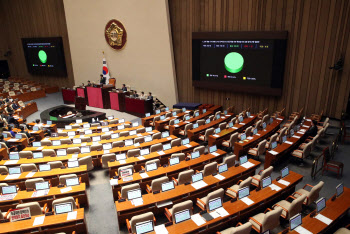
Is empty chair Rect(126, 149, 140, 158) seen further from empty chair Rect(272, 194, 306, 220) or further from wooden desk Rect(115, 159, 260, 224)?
empty chair Rect(272, 194, 306, 220)

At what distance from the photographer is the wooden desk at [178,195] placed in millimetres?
5750

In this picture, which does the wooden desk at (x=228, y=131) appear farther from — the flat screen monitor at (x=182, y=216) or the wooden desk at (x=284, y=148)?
the flat screen monitor at (x=182, y=216)

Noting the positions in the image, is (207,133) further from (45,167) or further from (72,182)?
(45,167)

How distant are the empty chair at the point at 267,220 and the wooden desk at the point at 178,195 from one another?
1443 millimetres

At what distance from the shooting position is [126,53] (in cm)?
1775

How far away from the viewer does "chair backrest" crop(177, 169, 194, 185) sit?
6.77 meters

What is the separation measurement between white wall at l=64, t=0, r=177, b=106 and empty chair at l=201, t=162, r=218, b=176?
9453 mm

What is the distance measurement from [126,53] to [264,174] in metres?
13.8

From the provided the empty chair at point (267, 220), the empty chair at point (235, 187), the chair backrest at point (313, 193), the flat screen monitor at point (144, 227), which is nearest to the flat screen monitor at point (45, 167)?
the flat screen monitor at point (144, 227)

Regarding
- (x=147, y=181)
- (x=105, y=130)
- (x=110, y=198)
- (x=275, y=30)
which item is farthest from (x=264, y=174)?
(x=275, y=30)

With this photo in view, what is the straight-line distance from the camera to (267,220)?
506cm

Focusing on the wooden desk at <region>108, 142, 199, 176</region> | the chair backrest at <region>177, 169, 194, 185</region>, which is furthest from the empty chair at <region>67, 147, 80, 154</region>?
the chair backrest at <region>177, 169, 194, 185</region>

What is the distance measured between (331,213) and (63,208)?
566 centimetres

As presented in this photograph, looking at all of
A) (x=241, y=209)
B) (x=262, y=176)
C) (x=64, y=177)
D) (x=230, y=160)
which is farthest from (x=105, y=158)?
(x=262, y=176)
